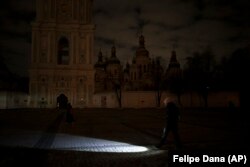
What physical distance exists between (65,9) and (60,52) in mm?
9625

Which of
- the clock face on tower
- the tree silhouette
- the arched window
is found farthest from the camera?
the arched window

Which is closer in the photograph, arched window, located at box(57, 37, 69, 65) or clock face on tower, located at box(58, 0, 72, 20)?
clock face on tower, located at box(58, 0, 72, 20)

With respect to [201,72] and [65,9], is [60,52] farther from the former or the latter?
[201,72]

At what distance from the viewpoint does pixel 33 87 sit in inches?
2662

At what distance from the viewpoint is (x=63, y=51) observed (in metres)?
74.7

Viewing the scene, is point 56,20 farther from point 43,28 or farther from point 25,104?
point 25,104

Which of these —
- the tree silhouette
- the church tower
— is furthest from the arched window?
the tree silhouette

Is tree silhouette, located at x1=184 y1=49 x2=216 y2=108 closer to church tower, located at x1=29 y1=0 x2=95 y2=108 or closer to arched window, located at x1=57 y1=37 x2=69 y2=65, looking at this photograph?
church tower, located at x1=29 y1=0 x2=95 y2=108

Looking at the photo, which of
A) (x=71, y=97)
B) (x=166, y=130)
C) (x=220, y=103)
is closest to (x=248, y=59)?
(x=220, y=103)

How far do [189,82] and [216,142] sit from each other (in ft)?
182

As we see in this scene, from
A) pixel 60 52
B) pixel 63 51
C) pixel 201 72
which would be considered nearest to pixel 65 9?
pixel 63 51

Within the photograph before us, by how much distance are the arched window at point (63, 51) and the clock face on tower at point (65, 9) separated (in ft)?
15.9

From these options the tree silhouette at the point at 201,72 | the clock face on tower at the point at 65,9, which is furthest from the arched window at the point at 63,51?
the tree silhouette at the point at 201,72

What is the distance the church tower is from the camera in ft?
223
